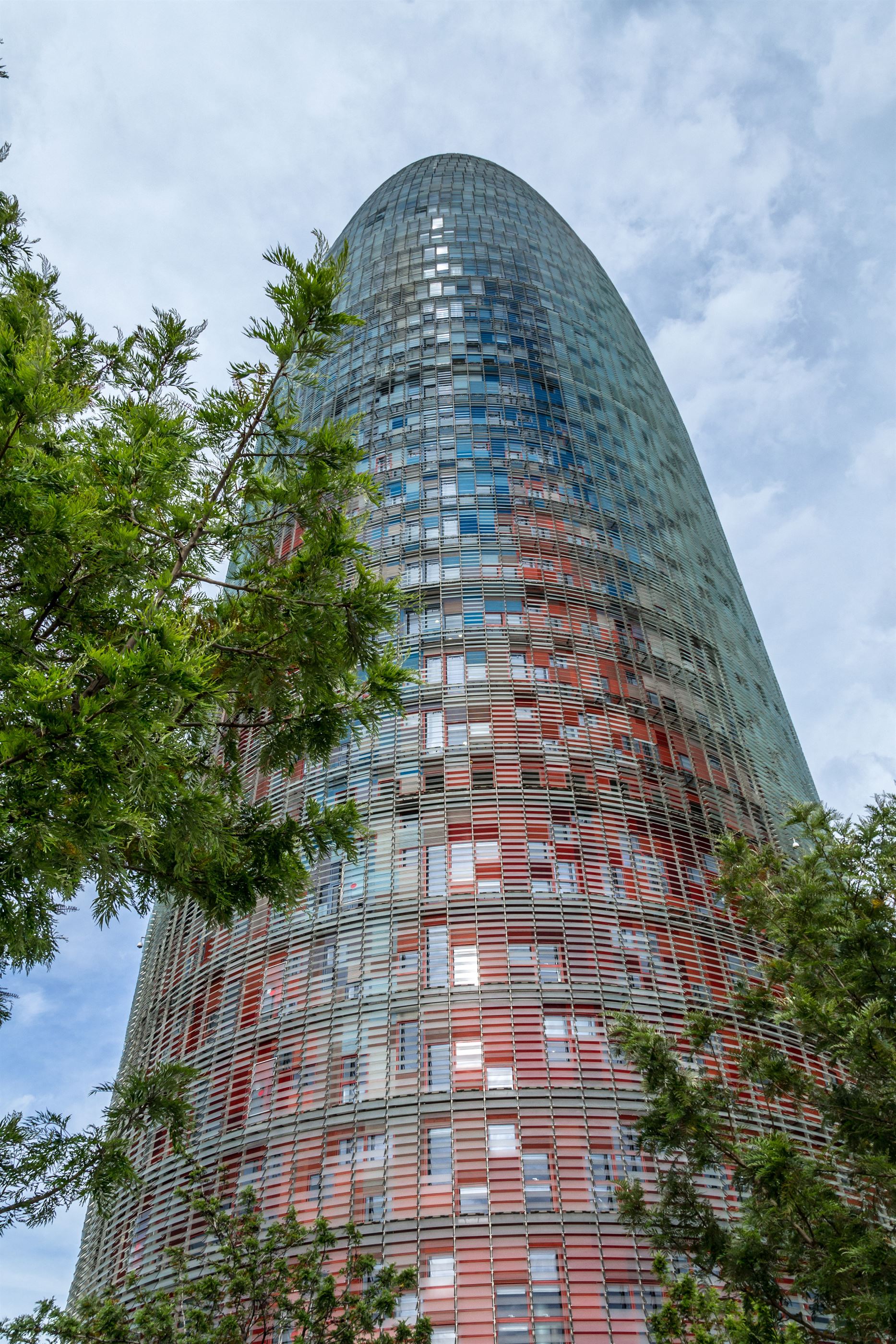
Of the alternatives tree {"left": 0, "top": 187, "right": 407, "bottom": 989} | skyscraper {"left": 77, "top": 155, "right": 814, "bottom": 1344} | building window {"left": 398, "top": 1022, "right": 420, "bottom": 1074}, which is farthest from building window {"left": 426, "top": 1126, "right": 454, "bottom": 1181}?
tree {"left": 0, "top": 187, "right": 407, "bottom": 989}

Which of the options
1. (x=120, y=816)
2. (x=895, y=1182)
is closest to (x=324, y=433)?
(x=120, y=816)

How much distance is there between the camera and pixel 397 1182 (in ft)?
58.7

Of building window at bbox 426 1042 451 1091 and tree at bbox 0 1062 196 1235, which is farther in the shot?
building window at bbox 426 1042 451 1091

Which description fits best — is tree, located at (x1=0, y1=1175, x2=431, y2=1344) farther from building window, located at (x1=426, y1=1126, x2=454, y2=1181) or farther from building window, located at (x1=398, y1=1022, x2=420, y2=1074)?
building window, located at (x1=398, y1=1022, x2=420, y2=1074)

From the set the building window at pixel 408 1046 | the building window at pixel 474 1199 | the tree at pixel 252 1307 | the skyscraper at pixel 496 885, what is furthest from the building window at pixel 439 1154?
the tree at pixel 252 1307

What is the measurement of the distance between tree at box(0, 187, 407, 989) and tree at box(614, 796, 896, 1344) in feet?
16.8

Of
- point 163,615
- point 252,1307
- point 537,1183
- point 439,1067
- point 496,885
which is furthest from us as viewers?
point 496,885

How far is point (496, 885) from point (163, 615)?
53.7 ft

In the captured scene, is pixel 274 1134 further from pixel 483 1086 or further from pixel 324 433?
pixel 324 433

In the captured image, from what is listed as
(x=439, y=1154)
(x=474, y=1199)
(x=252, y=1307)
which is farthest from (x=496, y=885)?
(x=252, y=1307)

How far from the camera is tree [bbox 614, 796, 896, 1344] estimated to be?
908 centimetres

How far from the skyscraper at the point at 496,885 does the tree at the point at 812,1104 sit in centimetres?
584

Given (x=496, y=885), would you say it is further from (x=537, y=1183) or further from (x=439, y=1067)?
(x=537, y=1183)

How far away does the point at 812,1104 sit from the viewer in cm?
1073
